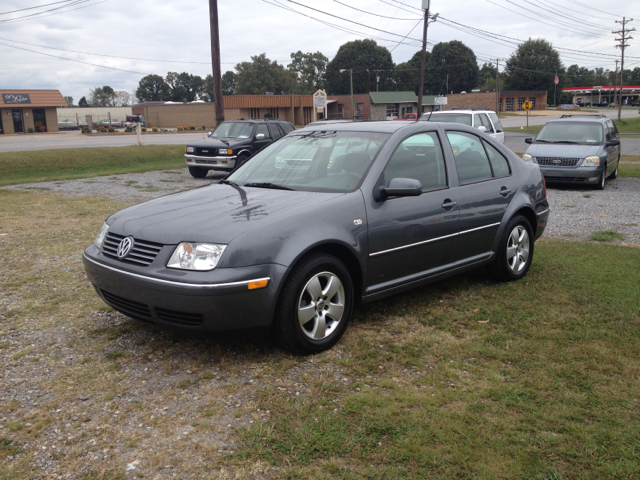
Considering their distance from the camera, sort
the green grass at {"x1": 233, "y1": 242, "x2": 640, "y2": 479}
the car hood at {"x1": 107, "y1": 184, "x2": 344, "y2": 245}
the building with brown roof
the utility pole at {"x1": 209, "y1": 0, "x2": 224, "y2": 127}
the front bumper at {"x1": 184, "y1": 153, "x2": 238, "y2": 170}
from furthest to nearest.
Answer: the building with brown roof, the utility pole at {"x1": 209, "y1": 0, "x2": 224, "y2": 127}, the front bumper at {"x1": 184, "y1": 153, "x2": 238, "y2": 170}, the car hood at {"x1": 107, "y1": 184, "x2": 344, "y2": 245}, the green grass at {"x1": 233, "y1": 242, "x2": 640, "y2": 479}

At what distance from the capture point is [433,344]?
→ 168 inches

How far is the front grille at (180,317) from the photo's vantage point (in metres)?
3.63

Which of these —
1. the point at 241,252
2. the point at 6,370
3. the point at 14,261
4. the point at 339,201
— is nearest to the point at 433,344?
the point at 339,201

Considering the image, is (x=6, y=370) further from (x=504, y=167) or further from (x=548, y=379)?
(x=504, y=167)

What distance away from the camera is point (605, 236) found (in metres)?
8.27

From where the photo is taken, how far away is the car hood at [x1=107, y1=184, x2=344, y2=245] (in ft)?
12.3

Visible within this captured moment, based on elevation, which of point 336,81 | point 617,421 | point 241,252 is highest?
point 336,81

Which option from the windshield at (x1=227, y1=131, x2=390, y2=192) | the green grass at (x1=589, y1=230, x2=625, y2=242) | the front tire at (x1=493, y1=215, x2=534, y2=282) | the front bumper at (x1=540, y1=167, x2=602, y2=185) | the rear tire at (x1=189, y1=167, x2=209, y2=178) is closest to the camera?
the windshield at (x1=227, y1=131, x2=390, y2=192)

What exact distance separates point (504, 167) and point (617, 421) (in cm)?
318

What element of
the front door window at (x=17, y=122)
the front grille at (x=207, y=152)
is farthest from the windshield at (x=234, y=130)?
the front door window at (x=17, y=122)

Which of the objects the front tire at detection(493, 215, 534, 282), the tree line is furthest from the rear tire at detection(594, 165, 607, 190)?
the tree line

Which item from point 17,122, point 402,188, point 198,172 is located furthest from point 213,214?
point 17,122

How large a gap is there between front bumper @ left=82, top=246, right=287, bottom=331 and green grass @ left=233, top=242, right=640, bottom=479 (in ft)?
1.68

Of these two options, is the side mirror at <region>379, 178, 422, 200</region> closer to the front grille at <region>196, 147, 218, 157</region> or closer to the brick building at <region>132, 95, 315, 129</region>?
the front grille at <region>196, 147, 218, 157</region>
